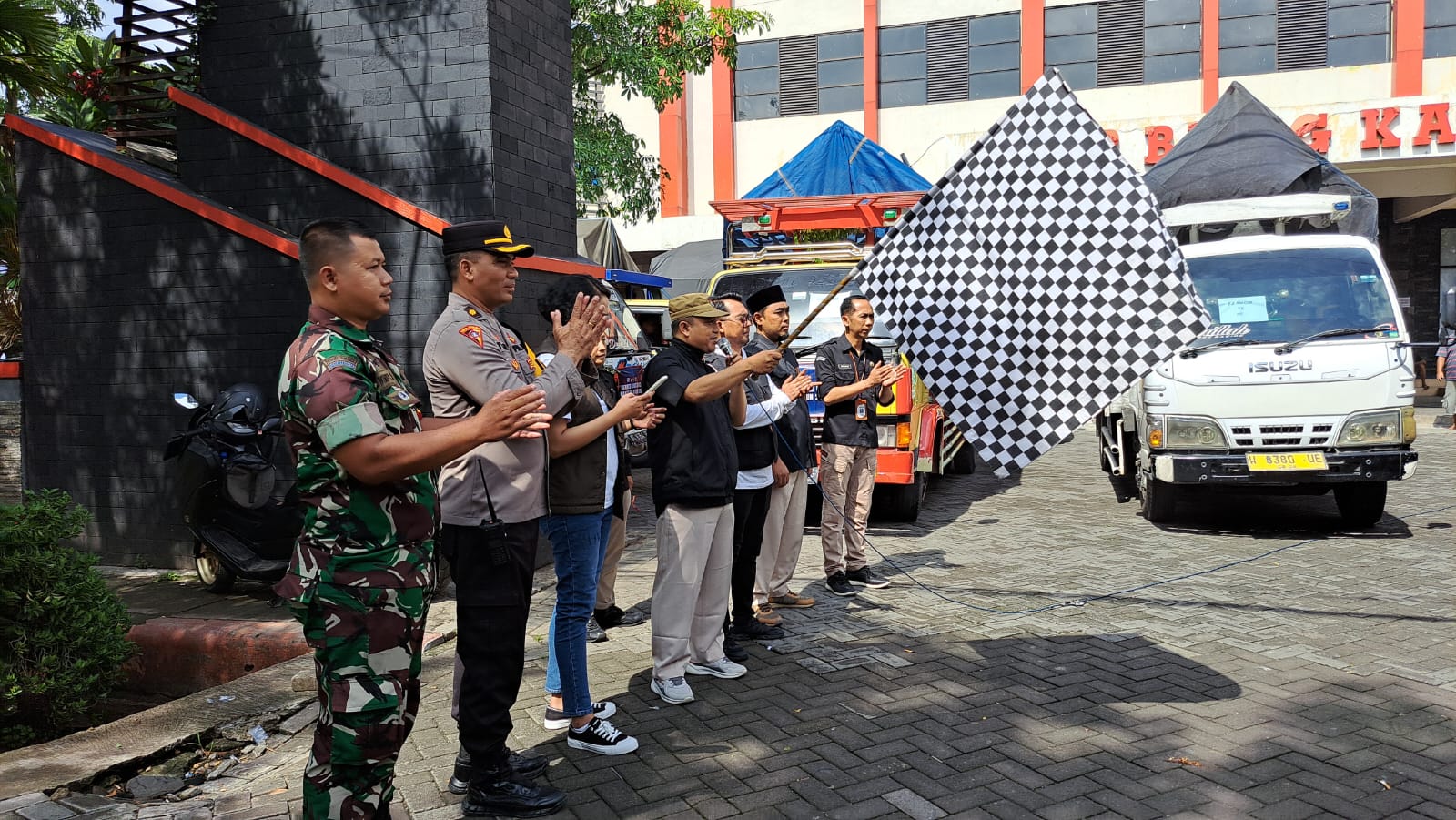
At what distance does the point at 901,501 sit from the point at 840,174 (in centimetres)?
543

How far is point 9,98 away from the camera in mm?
8891

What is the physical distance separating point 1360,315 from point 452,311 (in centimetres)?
786

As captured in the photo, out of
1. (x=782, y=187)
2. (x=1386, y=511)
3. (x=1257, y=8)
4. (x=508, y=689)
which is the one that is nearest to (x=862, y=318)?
(x=508, y=689)

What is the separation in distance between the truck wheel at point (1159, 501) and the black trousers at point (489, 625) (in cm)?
694

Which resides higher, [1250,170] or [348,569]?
[1250,170]

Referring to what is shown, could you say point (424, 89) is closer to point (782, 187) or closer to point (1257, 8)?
point (782, 187)

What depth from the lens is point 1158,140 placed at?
2009cm

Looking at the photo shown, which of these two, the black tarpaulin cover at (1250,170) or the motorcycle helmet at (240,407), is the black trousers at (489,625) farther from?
the black tarpaulin cover at (1250,170)

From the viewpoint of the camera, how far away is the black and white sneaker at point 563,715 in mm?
4410

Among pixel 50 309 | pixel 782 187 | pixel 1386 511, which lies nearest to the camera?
pixel 50 309

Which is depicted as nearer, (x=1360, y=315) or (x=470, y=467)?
→ (x=470, y=467)

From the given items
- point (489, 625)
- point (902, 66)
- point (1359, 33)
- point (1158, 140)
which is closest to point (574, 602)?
point (489, 625)

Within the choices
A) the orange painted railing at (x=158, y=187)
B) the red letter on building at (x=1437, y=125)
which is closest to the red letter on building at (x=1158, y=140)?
the red letter on building at (x=1437, y=125)

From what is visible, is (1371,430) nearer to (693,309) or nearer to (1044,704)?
(1044,704)
